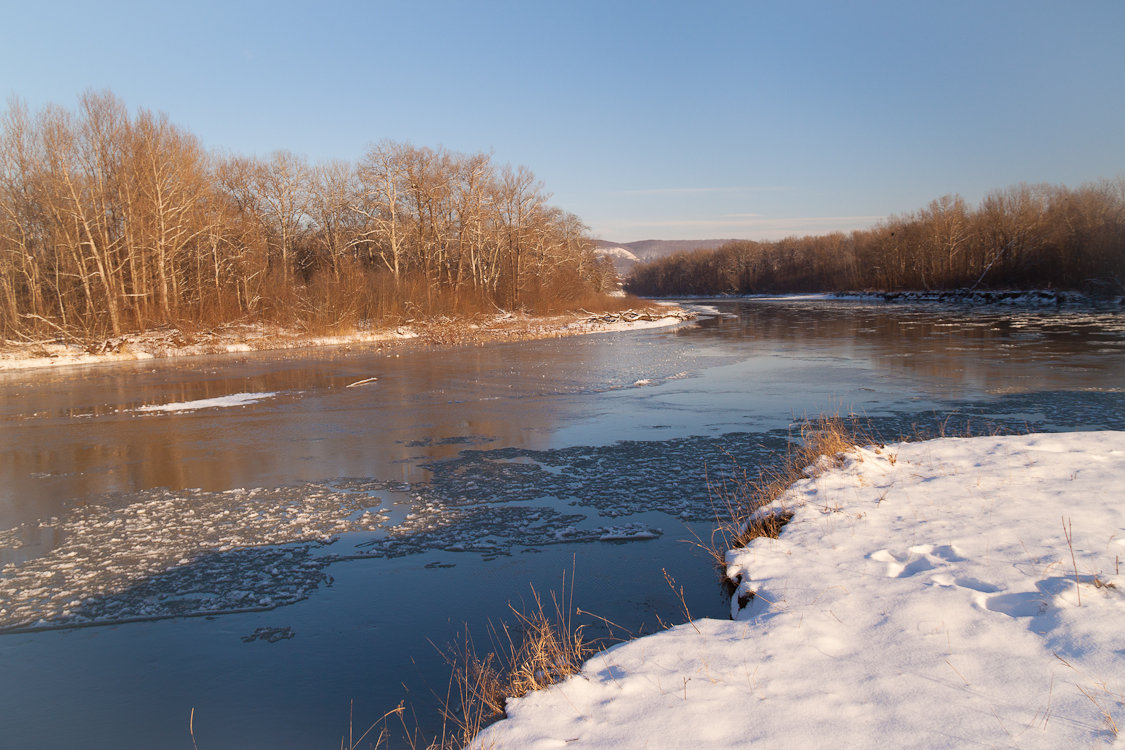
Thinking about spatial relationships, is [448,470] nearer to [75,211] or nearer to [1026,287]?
[75,211]

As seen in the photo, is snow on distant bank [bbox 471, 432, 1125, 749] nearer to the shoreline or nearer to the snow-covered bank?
the shoreline

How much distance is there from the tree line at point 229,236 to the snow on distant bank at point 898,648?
31524mm

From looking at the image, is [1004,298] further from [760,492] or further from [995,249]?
[760,492]

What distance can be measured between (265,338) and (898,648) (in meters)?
32.3

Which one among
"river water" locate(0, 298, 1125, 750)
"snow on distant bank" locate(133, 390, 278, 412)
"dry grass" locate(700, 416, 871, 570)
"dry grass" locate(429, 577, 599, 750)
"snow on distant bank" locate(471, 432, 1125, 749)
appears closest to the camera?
"snow on distant bank" locate(471, 432, 1125, 749)

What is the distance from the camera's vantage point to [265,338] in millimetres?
31812

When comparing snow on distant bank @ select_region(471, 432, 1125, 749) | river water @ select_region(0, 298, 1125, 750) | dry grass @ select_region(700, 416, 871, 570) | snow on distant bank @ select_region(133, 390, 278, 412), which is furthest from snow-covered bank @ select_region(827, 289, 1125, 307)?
snow on distant bank @ select_region(133, 390, 278, 412)

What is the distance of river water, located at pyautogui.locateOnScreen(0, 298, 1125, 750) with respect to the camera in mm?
4516

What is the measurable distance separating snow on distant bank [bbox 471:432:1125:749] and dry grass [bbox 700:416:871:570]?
474 millimetres

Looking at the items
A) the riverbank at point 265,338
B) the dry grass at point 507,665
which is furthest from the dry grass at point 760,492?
the riverbank at point 265,338

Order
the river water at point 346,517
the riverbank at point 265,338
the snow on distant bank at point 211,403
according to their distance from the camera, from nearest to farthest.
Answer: the river water at point 346,517 < the snow on distant bank at point 211,403 < the riverbank at point 265,338

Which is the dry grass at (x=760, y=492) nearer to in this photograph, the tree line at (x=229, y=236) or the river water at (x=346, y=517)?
the river water at (x=346, y=517)

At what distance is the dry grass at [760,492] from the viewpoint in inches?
253

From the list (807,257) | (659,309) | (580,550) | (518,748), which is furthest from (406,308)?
(807,257)
